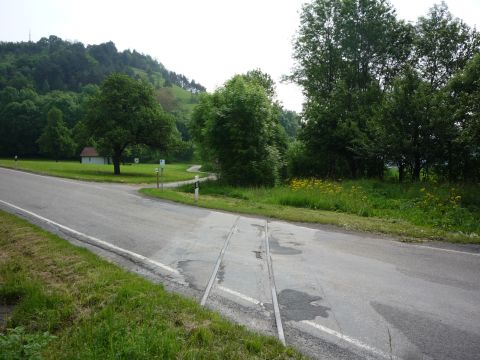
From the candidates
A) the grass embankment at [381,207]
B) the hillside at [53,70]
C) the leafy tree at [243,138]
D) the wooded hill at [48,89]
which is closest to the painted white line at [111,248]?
the grass embankment at [381,207]

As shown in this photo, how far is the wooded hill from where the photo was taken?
7762 cm

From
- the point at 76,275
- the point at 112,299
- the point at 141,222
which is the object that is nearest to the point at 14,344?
the point at 112,299

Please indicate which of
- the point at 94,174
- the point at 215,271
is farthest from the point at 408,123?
the point at 94,174

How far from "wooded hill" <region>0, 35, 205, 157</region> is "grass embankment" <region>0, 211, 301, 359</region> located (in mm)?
36190

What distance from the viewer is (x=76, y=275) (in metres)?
5.90

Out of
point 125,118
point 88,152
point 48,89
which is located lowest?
point 88,152

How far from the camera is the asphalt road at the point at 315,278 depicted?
414 centimetres

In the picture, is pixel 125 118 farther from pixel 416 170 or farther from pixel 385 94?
pixel 416 170

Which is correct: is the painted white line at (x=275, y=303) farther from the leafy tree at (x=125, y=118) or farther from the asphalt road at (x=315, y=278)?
the leafy tree at (x=125, y=118)

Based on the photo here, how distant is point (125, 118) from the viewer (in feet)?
127

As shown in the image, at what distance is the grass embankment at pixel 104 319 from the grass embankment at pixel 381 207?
7.40 m

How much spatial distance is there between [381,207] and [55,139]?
75840 millimetres

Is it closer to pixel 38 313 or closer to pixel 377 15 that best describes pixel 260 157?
pixel 377 15

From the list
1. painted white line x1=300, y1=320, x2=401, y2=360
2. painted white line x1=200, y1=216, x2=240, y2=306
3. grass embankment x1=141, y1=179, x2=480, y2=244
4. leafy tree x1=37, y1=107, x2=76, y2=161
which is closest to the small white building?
leafy tree x1=37, y1=107, x2=76, y2=161
